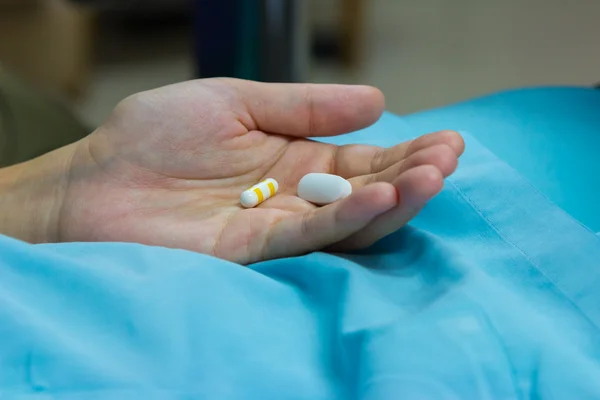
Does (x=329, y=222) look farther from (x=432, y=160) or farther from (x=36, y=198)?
(x=36, y=198)

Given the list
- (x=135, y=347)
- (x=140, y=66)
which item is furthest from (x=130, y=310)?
(x=140, y=66)

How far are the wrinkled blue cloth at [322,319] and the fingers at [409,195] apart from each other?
0.03m

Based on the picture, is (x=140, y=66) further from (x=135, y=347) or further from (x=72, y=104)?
(x=135, y=347)

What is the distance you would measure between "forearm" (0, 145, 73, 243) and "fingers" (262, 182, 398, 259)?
0.27 metres

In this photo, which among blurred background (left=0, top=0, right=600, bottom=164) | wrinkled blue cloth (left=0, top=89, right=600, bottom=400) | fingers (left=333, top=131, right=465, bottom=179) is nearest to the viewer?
wrinkled blue cloth (left=0, top=89, right=600, bottom=400)

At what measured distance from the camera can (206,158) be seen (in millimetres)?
711

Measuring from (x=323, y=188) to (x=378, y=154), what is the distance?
0.07 m

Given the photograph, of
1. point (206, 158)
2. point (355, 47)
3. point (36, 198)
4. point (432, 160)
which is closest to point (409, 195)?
point (432, 160)

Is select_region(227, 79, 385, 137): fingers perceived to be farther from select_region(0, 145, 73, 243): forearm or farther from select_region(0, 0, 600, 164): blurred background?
select_region(0, 0, 600, 164): blurred background

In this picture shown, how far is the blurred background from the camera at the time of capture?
1984mm

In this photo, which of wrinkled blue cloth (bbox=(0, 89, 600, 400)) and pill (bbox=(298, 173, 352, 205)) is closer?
wrinkled blue cloth (bbox=(0, 89, 600, 400))

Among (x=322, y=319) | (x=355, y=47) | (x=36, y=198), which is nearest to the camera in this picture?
(x=322, y=319)

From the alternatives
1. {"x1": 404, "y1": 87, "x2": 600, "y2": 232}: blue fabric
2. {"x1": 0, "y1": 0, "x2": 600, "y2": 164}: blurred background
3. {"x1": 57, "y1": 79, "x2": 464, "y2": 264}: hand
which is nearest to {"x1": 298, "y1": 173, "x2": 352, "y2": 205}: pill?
{"x1": 57, "y1": 79, "x2": 464, "y2": 264}: hand

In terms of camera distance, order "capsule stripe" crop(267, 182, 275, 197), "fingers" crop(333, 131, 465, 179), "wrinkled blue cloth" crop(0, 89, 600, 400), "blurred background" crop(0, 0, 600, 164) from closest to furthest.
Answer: "wrinkled blue cloth" crop(0, 89, 600, 400) < "fingers" crop(333, 131, 465, 179) < "capsule stripe" crop(267, 182, 275, 197) < "blurred background" crop(0, 0, 600, 164)
